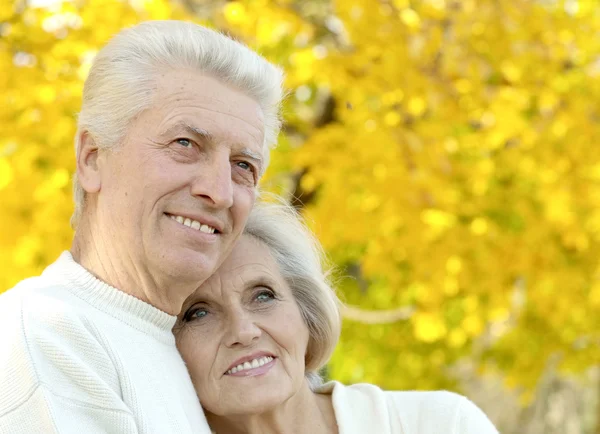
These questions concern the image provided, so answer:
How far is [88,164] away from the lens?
246 centimetres

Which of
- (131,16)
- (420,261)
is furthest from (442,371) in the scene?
(131,16)

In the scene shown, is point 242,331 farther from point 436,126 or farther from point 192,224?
point 436,126

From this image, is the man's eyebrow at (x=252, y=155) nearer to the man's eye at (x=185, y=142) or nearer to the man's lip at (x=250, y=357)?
the man's eye at (x=185, y=142)

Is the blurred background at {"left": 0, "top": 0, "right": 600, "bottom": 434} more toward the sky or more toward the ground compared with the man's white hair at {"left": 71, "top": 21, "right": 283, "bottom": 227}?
more toward the sky

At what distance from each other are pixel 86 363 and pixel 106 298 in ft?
0.98

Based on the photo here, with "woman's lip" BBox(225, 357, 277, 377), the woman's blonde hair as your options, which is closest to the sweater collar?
"woman's lip" BBox(225, 357, 277, 377)

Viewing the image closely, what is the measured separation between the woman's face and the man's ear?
493mm

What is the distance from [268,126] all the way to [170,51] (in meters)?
0.42

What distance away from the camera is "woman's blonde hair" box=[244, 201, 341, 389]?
2.98m

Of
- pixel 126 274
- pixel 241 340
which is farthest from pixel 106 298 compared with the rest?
pixel 241 340

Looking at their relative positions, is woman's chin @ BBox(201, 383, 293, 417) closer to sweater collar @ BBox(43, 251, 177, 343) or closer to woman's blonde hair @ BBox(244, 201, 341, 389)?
sweater collar @ BBox(43, 251, 177, 343)

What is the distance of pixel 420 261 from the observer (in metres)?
5.37

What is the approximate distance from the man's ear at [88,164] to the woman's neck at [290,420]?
2.66 ft

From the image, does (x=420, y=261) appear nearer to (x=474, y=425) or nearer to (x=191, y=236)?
(x=474, y=425)
